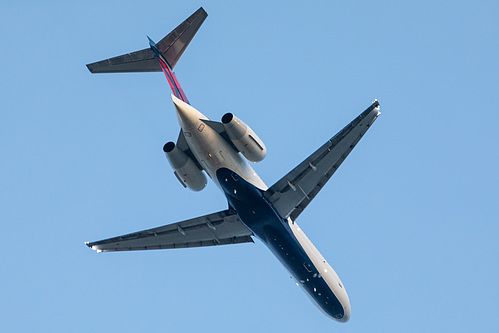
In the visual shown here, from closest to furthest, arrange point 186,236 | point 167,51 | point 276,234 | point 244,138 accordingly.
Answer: point 244,138 < point 276,234 < point 167,51 < point 186,236

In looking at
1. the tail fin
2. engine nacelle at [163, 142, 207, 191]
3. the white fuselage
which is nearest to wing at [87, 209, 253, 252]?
the white fuselage

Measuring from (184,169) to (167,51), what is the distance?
673cm

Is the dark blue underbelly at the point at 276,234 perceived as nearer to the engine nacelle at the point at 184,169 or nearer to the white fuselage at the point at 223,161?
the white fuselage at the point at 223,161

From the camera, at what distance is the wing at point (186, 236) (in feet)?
112

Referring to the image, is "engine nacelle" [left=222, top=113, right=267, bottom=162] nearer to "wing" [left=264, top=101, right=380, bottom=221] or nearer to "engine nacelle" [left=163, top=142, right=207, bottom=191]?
"wing" [left=264, top=101, right=380, bottom=221]

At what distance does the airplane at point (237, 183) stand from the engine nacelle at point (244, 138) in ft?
0.14

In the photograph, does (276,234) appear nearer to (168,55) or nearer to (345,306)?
(345,306)

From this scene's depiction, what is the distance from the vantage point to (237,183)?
99.2ft

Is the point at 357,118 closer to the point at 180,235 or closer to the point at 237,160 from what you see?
the point at 237,160

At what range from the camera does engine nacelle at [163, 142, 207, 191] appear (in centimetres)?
3044

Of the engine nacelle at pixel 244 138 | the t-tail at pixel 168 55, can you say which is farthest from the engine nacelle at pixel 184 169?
the t-tail at pixel 168 55

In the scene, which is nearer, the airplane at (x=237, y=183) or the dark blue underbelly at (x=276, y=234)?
the airplane at (x=237, y=183)

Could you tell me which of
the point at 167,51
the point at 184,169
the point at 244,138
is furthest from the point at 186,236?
the point at 167,51

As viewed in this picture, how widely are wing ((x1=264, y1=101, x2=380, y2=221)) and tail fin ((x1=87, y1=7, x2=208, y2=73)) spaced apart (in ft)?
28.6
